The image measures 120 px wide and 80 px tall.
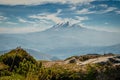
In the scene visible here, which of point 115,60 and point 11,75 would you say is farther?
point 115,60

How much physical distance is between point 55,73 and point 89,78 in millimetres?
1895

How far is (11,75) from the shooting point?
13.9 metres

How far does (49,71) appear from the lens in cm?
1326

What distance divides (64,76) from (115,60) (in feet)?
16.5

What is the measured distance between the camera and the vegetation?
42.5 feet

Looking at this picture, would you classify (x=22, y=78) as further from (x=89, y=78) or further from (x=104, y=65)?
(x=104, y=65)

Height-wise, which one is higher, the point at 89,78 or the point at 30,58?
the point at 30,58

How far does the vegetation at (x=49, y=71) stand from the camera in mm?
12953

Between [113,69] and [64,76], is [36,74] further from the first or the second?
[113,69]

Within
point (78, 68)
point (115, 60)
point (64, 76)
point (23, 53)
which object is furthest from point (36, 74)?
point (115, 60)

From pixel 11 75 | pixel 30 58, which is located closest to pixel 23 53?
pixel 30 58

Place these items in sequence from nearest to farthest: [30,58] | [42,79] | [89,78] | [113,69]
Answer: [42,79]
[89,78]
[113,69]
[30,58]

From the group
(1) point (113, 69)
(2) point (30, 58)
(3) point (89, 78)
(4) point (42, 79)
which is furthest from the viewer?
(2) point (30, 58)

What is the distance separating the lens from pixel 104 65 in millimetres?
15172
